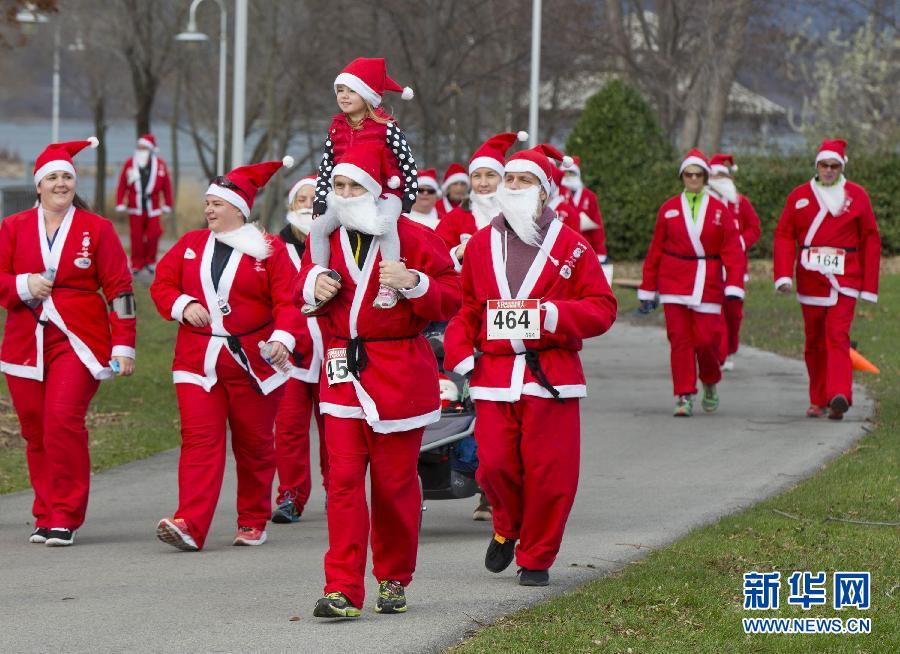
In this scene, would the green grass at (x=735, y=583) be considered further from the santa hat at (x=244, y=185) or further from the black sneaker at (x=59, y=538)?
the black sneaker at (x=59, y=538)

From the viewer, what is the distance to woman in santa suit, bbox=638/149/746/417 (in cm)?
1427

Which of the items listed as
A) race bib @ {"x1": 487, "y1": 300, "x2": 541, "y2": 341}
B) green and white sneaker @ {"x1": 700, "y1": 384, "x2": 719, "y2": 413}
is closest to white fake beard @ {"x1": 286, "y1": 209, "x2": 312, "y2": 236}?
race bib @ {"x1": 487, "y1": 300, "x2": 541, "y2": 341}

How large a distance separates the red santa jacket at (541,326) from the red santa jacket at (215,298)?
4.18ft

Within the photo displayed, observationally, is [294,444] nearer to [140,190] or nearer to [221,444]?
[221,444]

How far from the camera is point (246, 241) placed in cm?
901

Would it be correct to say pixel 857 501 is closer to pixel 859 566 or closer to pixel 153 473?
pixel 859 566

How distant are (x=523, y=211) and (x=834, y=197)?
6.49m

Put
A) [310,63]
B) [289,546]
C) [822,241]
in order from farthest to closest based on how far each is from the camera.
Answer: [310,63] < [822,241] < [289,546]

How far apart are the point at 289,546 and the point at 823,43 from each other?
141 ft

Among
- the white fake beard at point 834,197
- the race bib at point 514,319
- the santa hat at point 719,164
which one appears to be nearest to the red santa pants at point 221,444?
the race bib at point 514,319

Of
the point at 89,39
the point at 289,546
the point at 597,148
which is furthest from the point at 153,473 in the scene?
the point at 89,39

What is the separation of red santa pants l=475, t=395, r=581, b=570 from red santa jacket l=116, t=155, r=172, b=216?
2095 centimetres

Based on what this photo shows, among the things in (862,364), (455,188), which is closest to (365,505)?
(455,188)

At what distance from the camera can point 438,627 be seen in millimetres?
7074
